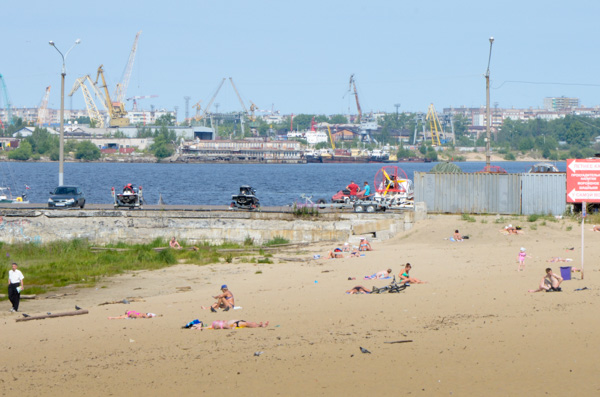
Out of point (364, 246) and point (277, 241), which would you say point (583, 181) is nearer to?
point (364, 246)

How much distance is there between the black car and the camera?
118ft

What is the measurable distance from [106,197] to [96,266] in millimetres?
45138

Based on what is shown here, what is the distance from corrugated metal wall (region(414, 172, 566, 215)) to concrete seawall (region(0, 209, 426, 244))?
2.29 m

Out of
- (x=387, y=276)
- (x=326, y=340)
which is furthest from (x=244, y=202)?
(x=326, y=340)

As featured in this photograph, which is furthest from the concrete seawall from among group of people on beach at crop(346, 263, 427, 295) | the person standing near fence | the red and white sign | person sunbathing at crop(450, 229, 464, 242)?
the person standing near fence

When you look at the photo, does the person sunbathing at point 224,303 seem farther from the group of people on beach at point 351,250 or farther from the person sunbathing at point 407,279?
the group of people on beach at point 351,250

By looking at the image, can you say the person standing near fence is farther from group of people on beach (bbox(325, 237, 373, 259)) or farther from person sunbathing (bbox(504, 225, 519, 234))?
person sunbathing (bbox(504, 225, 519, 234))

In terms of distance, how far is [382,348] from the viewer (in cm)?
1429

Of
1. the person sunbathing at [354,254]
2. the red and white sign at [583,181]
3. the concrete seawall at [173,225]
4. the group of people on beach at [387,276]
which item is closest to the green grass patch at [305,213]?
the concrete seawall at [173,225]

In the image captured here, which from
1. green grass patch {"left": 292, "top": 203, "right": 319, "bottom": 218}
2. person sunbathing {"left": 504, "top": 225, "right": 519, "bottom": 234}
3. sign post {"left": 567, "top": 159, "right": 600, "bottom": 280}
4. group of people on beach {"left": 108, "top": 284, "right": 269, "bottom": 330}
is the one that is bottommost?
group of people on beach {"left": 108, "top": 284, "right": 269, "bottom": 330}

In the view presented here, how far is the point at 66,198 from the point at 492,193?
61.8 feet

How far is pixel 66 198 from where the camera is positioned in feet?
119

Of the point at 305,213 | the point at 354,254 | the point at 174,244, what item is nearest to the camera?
the point at 354,254

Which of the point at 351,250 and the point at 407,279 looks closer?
the point at 407,279
